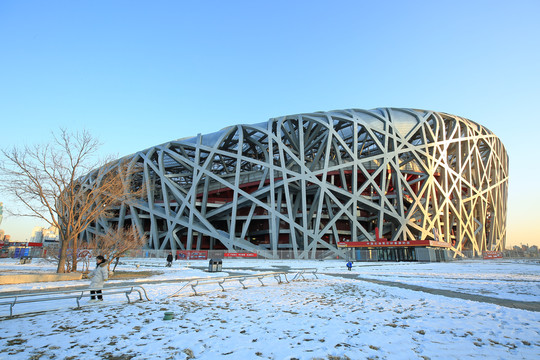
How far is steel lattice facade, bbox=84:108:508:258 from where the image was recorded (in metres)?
39.6

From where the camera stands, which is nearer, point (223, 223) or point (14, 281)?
point (14, 281)

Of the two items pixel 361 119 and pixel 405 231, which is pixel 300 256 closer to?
pixel 405 231

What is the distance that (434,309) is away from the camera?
693cm

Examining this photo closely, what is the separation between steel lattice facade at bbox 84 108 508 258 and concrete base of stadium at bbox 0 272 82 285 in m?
25.1

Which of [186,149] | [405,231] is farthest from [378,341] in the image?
[186,149]

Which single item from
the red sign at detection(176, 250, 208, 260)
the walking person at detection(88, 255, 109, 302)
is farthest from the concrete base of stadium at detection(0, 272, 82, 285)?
the red sign at detection(176, 250, 208, 260)

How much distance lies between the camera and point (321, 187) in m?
39.1

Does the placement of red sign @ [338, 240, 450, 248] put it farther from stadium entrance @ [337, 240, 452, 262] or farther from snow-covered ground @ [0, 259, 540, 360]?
snow-covered ground @ [0, 259, 540, 360]

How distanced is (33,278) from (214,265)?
891 cm

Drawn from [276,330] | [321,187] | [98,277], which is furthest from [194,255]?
[276,330]

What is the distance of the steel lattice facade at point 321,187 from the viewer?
130 ft

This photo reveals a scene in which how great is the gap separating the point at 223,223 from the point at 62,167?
33.9m

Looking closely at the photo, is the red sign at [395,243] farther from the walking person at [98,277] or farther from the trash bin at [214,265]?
the walking person at [98,277]

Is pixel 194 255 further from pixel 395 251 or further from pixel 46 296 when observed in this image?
pixel 46 296
